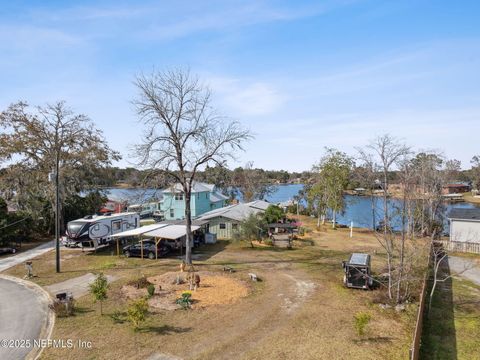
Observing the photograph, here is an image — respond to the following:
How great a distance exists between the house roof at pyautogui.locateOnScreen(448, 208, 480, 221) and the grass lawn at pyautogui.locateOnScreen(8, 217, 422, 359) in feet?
52.2

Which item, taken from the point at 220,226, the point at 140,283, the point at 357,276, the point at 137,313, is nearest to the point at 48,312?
the point at 140,283

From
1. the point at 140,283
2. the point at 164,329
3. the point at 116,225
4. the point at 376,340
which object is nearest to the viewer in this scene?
the point at 376,340

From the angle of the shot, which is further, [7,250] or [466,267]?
[7,250]

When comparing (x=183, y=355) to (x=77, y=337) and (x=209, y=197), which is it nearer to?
(x=77, y=337)

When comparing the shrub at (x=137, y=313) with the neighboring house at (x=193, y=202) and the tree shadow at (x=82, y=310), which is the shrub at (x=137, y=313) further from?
the neighboring house at (x=193, y=202)

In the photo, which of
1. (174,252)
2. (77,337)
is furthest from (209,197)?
(77,337)

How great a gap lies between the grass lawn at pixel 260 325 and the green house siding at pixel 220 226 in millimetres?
14204

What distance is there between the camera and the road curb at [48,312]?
1234 centimetres

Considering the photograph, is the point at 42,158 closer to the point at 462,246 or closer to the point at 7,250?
the point at 7,250

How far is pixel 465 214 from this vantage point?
35812 millimetres

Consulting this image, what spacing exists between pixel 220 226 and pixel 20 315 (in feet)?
79.7

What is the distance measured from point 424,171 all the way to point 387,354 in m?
31.3

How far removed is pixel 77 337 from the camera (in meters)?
13.5

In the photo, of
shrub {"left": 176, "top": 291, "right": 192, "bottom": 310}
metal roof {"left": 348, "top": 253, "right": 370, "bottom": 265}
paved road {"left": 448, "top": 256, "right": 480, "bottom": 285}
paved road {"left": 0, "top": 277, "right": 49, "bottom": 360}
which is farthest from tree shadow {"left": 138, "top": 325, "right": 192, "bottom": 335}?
paved road {"left": 448, "top": 256, "right": 480, "bottom": 285}
